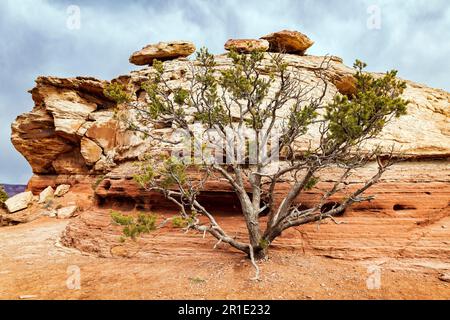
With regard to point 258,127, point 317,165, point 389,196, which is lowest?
point 389,196

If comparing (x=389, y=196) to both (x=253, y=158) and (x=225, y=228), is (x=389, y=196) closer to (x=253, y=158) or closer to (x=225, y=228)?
(x=253, y=158)

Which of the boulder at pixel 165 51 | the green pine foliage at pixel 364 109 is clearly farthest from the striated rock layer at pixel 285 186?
the green pine foliage at pixel 364 109

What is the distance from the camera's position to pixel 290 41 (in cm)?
2644

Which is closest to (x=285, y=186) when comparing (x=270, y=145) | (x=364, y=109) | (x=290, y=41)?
(x=270, y=145)

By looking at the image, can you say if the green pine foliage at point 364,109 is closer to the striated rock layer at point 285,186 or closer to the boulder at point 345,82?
the striated rock layer at point 285,186

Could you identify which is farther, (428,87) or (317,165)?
(428,87)

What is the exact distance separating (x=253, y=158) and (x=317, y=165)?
472 cm

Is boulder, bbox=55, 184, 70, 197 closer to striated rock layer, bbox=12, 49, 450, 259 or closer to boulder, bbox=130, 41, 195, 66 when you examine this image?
striated rock layer, bbox=12, 49, 450, 259

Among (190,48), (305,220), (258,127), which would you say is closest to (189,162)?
(258,127)

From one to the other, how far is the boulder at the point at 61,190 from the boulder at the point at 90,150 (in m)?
3.88

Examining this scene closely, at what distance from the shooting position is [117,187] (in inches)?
725

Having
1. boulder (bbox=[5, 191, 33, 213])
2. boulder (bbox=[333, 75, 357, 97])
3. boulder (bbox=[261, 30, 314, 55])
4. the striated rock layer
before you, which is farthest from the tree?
boulder (bbox=[5, 191, 33, 213])

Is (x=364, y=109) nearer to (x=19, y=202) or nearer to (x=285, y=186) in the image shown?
(x=285, y=186)

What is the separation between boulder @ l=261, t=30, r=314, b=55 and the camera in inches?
1031
